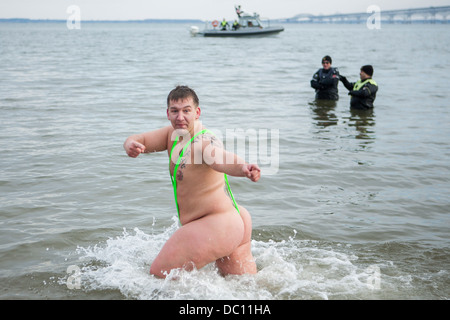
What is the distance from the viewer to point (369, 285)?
4.07m

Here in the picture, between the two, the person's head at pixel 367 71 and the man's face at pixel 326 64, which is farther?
the man's face at pixel 326 64

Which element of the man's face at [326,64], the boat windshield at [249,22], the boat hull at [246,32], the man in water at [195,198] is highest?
the boat windshield at [249,22]

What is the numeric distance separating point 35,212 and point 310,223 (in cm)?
317

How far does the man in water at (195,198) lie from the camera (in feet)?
11.8

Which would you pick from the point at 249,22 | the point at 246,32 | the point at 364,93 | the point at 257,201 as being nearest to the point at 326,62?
the point at 364,93

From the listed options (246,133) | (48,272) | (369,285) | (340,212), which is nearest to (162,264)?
(48,272)

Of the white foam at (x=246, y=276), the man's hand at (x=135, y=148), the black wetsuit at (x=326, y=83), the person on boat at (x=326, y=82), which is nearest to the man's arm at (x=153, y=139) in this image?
the man's hand at (x=135, y=148)

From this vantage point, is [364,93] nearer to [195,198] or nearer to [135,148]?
[195,198]

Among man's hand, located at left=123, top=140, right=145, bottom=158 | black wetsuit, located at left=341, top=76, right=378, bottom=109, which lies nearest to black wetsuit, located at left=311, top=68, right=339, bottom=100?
black wetsuit, located at left=341, top=76, right=378, bottom=109

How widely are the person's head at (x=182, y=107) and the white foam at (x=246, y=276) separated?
3.68 ft

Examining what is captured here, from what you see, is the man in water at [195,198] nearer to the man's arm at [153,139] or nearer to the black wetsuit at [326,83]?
the man's arm at [153,139]

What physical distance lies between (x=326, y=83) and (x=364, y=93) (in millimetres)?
1619

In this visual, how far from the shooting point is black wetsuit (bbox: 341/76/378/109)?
12203 mm
